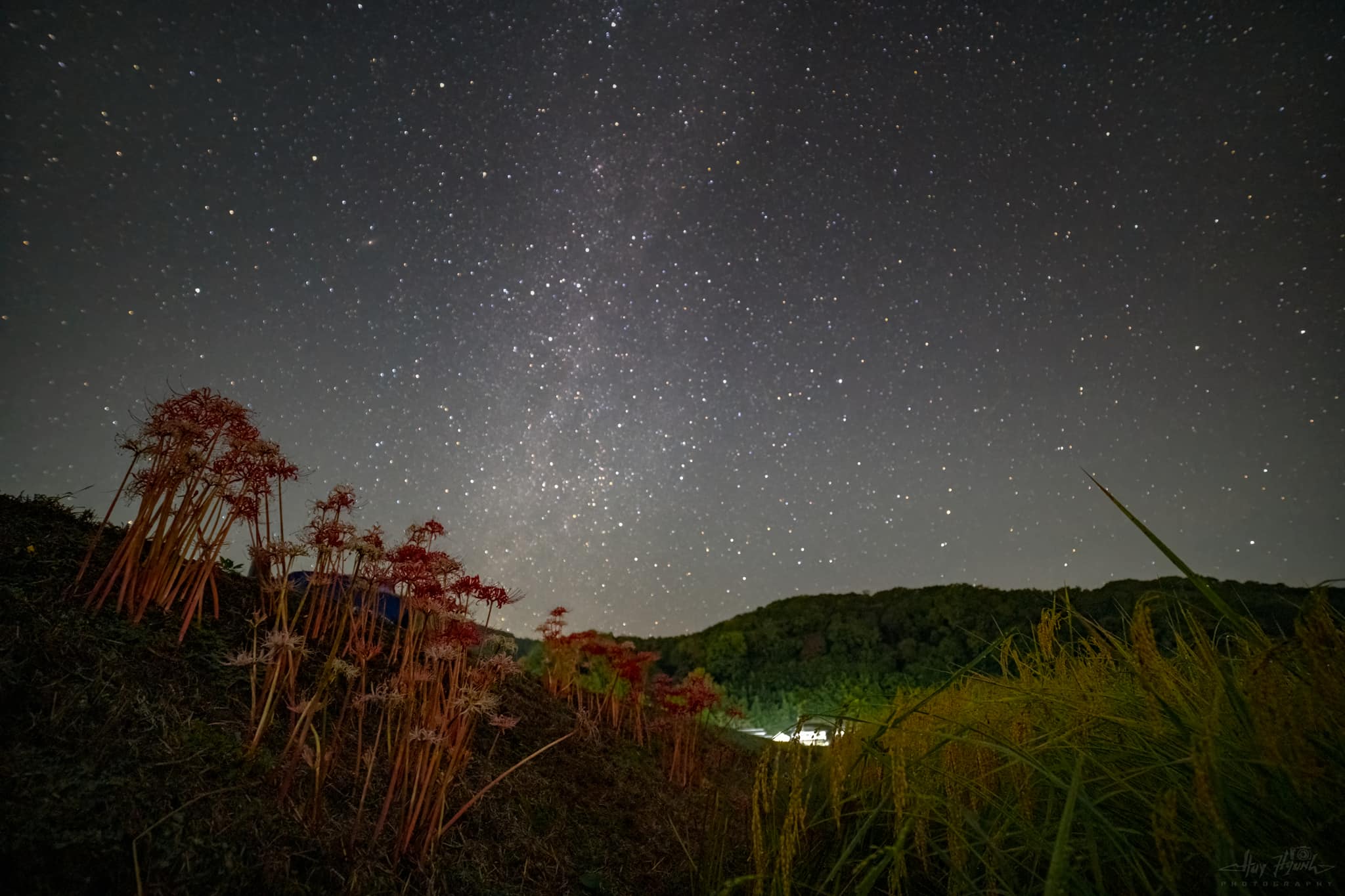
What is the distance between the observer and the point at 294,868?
194 cm

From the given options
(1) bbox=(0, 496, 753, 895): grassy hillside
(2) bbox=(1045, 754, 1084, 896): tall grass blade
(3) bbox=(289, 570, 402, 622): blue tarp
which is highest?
(3) bbox=(289, 570, 402, 622): blue tarp

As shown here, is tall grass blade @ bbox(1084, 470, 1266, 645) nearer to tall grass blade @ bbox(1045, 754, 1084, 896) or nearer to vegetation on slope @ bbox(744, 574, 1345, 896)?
vegetation on slope @ bbox(744, 574, 1345, 896)

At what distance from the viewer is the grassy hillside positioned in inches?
66.4

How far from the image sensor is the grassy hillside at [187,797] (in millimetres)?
1686

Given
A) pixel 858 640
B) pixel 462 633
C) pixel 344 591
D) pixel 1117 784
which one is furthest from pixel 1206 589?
pixel 858 640

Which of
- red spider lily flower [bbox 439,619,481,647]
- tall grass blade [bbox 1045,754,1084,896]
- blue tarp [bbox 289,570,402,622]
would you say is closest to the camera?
tall grass blade [bbox 1045,754,1084,896]

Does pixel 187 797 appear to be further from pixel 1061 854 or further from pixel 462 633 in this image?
pixel 1061 854

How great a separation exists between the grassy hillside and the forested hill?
729cm

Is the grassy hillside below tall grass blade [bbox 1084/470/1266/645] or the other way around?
below

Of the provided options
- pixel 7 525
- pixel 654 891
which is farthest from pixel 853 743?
pixel 7 525

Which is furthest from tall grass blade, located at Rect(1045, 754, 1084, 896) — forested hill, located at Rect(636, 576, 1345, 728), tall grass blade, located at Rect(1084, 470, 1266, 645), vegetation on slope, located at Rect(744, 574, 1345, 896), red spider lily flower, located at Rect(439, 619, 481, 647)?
forested hill, located at Rect(636, 576, 1345, 728)

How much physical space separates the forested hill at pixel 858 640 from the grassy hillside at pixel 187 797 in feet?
23.9

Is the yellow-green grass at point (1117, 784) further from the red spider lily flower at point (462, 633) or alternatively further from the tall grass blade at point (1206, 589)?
the red spider lily flower at point (462, 633)

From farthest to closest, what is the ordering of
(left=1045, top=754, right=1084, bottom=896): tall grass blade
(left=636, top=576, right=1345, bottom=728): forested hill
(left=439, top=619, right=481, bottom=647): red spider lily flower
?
(left=636, top=576, right=1345, bottom=728): forested hill < (left=439, top=619, right=481, bottom=647): red spider lily flower < (left=1045, top=754, right=1084, bottom=896): tall grass blade
